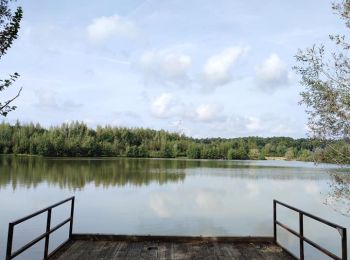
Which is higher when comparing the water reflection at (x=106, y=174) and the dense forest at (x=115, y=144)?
the dense forest at (x=115, y=144)

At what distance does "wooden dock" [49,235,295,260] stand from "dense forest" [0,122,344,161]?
77.2m

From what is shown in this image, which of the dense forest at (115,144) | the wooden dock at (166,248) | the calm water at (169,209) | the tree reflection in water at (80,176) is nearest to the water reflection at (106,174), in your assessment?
the tree reflection in water at (80,176)

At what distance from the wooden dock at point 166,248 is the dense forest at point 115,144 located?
253 feet

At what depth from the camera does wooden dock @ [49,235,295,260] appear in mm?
6477

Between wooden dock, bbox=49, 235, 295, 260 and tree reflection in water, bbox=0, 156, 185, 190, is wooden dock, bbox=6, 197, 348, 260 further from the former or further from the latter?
tree reflection in water, bbox=0, 156, 185, 190

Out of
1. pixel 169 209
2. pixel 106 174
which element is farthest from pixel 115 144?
pixel 169 209

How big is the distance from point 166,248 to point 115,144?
9952cm

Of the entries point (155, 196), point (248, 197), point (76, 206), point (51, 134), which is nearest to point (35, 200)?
point (76, 206)

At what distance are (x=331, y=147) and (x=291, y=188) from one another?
21946mm

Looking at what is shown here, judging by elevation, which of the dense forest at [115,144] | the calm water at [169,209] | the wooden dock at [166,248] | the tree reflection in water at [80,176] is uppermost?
the dense forest at [115,144]

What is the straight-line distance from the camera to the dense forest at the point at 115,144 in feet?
293

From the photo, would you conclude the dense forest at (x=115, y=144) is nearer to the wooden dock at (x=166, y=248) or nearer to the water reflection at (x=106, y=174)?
the water reflection at (x=106, y=174)

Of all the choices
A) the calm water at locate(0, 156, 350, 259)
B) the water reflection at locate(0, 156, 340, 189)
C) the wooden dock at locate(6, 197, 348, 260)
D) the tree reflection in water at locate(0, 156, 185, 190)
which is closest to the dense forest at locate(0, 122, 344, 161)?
the water reflection at locate(0, 156, 340, 189)

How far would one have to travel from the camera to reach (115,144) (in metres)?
105
